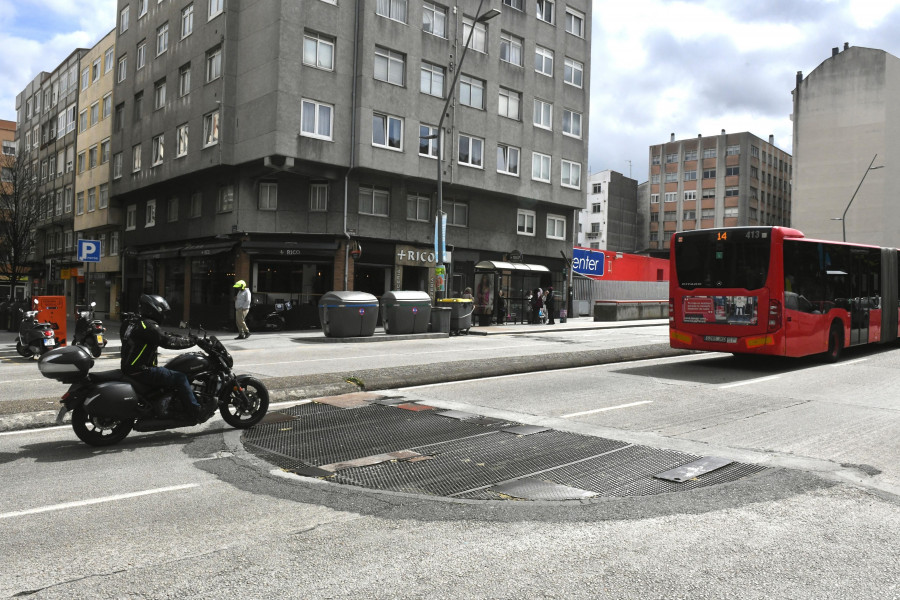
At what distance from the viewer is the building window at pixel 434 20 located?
30.3 meters

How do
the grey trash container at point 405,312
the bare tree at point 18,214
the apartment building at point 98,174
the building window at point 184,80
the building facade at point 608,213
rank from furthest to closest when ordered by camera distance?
the building facade at point 608,213
the apartment building at point 98,174
the bare tree at point 18,214
the building window at point 184,80
the grey trash container at point 405,312

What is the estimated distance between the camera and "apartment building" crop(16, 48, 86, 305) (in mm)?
46500

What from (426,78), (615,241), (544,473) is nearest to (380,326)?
(426,78)

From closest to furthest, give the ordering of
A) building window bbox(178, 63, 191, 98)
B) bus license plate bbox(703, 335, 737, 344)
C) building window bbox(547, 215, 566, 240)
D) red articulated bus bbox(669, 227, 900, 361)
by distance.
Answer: red articulated bus bbox(669, 227, 900, 361)
bus license plate bbox(703, 335, 737, 344)
building window bbox(178, 63, 191, 98)
building window bbox(547, 215, 566, 240)

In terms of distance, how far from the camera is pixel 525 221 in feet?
117

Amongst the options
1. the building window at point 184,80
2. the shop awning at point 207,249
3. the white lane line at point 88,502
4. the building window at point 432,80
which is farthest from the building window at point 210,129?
the white lane line at point 88,502

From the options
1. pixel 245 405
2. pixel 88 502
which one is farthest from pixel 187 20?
pixel 88 502

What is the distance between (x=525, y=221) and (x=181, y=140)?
55.1 ft

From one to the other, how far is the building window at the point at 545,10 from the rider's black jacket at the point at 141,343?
3284 centimetres

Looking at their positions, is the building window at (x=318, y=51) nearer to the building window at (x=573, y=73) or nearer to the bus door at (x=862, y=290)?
the building window at (x=573, y=73)

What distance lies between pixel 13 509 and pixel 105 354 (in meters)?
13.5

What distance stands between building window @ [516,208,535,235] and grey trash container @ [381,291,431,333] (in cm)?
1276

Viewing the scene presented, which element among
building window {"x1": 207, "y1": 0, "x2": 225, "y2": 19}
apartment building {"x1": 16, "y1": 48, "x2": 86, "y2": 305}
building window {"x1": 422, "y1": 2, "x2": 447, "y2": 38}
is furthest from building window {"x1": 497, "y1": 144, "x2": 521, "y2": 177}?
apartment building {"x1": 16, "y1": 48, "x2": 86, "y2": 305}

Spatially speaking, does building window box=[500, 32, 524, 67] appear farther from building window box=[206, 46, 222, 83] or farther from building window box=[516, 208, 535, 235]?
building window box=[206, 46, 222, 83]
